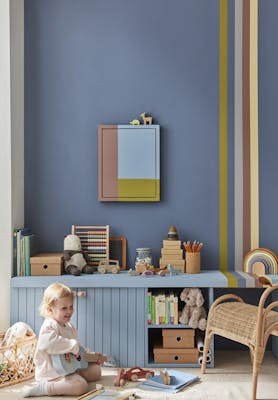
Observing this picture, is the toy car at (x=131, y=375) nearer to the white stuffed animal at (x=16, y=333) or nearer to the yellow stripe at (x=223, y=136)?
the white stuffed animal at (x=16, y=333)

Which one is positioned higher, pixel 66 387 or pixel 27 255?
pixel 27 255

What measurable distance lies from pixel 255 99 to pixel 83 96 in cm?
115

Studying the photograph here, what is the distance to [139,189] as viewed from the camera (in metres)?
3.81

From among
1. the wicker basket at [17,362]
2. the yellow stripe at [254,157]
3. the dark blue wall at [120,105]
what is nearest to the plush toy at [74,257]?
the dark blue wall at [120,105]

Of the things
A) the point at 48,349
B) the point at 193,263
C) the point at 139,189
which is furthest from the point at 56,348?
the point at 139,189

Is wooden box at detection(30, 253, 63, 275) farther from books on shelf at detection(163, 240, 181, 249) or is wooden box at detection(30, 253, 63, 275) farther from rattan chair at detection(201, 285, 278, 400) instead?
rattan chair at detection(201, 285, 278, 400)

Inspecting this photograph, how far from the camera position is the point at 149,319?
3.46 m

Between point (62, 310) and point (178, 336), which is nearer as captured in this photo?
point (62, 310)

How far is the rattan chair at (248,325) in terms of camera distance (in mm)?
2859

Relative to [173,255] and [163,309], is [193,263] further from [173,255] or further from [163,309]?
[163,309]

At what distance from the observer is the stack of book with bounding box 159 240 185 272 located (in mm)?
3674

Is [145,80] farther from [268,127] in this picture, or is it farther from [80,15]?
[268,127]

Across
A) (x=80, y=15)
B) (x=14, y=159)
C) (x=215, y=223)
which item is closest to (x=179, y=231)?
(x=215, y=223)

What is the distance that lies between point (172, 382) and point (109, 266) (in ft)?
2.93
